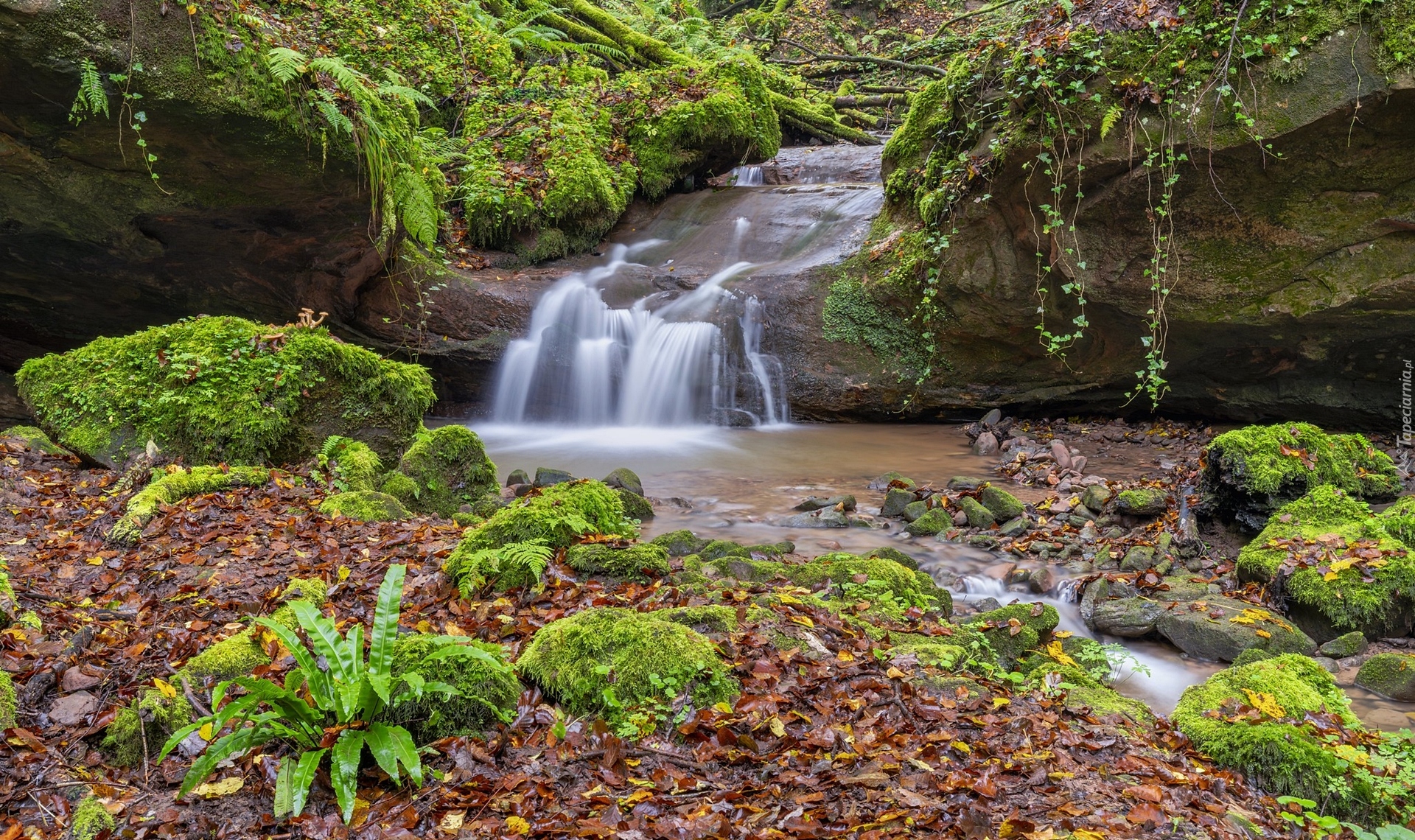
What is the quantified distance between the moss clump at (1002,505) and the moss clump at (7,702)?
6.46 m

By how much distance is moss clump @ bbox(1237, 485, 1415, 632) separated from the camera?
4789mm

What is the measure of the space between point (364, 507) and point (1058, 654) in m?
4.38

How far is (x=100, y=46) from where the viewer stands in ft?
20.2

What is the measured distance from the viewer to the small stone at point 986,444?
984cm

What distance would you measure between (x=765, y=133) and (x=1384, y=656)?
1262cm

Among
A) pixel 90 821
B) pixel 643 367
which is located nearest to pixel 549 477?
pixel 643 367

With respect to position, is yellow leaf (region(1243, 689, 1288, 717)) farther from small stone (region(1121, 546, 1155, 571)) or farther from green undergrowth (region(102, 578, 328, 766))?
green undergrowth (region(102, 578, 328, 766))

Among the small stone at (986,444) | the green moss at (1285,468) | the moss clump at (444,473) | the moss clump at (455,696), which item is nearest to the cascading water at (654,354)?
the small stone at (986,444)

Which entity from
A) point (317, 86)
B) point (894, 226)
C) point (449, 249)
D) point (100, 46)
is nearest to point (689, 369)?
point (894, 226)

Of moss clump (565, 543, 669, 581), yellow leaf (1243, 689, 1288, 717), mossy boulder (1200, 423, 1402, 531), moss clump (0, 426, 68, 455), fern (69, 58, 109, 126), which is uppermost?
fern (69, 58, 109, 126)

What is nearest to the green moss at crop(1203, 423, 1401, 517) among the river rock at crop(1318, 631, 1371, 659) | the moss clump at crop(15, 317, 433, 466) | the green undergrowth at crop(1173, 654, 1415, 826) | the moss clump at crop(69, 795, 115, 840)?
the river rock at crop(1318, 631, 1371, 659)

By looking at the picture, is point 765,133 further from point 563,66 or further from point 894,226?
point 894,226

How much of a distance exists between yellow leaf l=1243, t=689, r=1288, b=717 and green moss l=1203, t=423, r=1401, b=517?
9.98 ft

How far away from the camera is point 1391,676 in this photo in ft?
13.8
